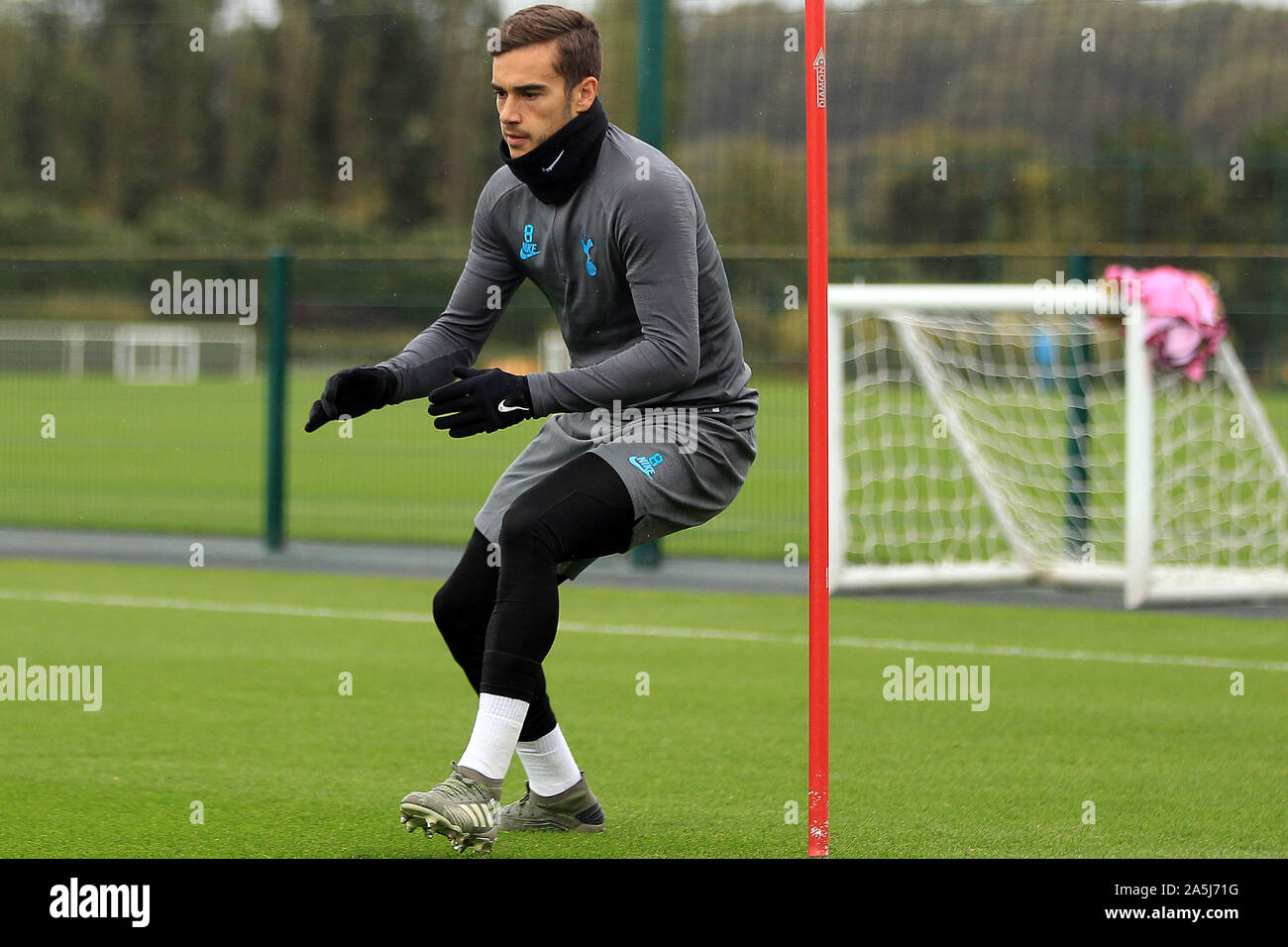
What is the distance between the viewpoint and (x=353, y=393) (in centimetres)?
444

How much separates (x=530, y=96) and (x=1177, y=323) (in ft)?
21.4

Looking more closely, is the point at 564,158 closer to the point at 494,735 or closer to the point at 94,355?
the point at 494,735

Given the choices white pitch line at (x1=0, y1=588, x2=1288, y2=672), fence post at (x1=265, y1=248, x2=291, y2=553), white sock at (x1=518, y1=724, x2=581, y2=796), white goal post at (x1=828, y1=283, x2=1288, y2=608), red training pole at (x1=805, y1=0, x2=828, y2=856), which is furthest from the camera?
fence post at (x1=265, y1=248, x2=291, y2=553)

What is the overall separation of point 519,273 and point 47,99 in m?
41.7

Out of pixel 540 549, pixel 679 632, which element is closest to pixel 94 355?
pixel 679 632

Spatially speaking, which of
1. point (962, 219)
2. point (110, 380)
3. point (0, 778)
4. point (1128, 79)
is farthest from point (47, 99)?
point (0, 778)

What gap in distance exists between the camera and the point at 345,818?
5266 millimetres

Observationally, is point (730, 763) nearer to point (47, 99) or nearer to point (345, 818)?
point (345, 818)

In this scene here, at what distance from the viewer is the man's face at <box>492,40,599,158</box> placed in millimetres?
4375

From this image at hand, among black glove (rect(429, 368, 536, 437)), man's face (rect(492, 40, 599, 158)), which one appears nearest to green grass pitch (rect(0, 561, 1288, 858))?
black glove (rect(429, 368, 536, 437))

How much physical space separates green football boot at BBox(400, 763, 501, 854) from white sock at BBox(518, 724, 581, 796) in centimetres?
72
